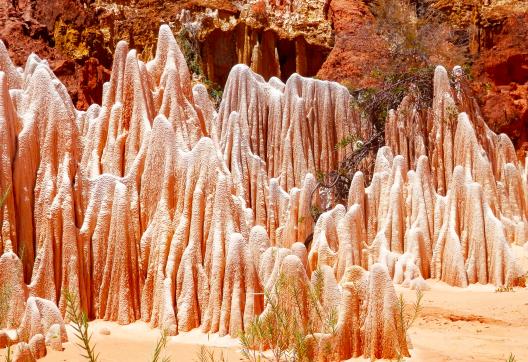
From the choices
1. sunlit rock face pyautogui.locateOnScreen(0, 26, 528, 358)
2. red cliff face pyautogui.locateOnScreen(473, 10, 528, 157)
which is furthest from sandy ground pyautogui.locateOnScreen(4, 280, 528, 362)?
red cliff face pyautogui.locateOnScreen(473, 10, 528, 157)

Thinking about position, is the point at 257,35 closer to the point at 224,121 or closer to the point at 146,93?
the point at 224,121

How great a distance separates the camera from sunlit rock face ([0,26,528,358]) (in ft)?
26.4

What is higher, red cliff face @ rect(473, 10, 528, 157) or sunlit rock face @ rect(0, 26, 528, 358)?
red cliff face @ rect(473, 10, 528, 157)

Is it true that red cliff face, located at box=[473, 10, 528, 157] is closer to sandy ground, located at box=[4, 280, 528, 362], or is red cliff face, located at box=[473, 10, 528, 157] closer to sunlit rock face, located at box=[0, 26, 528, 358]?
sunlit rock face, located at box=[0, 26, 528, 358]

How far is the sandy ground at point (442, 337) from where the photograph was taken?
730 cm

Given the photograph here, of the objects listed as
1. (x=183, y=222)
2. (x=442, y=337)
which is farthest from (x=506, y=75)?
(x=183, y=222)

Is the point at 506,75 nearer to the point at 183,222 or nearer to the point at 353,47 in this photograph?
the point at 353,47

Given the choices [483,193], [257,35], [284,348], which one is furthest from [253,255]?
[257,35]

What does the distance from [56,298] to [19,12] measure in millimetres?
14995

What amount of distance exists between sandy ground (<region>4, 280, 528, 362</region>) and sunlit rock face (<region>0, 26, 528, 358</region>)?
0.81ft

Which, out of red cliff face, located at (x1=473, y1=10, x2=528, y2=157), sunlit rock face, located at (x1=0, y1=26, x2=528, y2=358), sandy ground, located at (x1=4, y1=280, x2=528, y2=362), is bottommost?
sandy ground, located at (x1=4, y1=280, x2=528, y2=362)

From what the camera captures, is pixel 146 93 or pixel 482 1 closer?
pixel 146 93

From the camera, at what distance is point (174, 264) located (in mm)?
8617

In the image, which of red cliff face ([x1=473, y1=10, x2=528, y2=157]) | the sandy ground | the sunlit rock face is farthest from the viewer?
red cliff face ([x1=473, y1=10, x2=528, y2=157])
